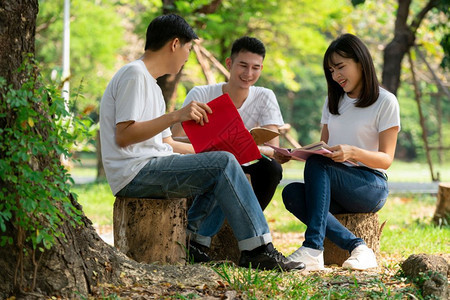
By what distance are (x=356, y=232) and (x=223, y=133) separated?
132cm

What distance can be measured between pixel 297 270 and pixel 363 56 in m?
1.46

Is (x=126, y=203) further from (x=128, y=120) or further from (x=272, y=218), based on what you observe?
(x=272, y=218)

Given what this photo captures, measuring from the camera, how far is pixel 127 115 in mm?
3590

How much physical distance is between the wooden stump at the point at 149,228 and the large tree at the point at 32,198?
0.50 metres

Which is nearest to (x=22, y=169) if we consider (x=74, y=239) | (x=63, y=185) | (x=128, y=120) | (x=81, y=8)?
(x=63, y=185)

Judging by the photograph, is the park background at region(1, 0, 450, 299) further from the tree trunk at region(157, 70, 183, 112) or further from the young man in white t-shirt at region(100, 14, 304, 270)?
the young man in white t-shirt at region(100, 14, 304, 270)

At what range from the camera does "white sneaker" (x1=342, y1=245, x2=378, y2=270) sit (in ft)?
13.1

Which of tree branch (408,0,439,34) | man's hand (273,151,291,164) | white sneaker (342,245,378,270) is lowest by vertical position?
white sneaker (342,245,378,270)

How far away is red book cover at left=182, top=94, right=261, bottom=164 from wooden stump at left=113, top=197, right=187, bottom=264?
1.22 ft

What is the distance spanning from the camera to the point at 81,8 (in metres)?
19.4

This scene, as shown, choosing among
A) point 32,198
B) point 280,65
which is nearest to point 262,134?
point 32,198

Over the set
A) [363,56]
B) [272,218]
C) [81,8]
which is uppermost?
[81,8]

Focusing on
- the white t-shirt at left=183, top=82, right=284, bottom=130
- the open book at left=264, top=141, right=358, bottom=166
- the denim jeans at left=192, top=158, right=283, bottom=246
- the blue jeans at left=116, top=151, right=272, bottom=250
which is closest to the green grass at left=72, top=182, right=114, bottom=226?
the white t-shirt at left=183, top=82, right=284, bottom=130

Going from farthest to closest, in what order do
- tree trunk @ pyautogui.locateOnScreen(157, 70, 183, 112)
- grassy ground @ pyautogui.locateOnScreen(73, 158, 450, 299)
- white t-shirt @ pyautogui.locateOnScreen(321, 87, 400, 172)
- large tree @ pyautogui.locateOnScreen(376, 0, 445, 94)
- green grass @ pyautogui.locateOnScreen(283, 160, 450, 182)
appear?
green grass @ pyautogui.locateOnScreen(283, 160, 450, 182)
large tree @ pyautogui.locateOnScreen(376, 0, 445, 94)
tree trunk @ pyautogui.locateOnScreen(157, 70, 183, 112)
white t-shirt @ pyautogui.locateOnScreen(321, 87, 400, 172)
grassy ground @ pyautogui.locateOnScreen(73, 158, 450, 299)
